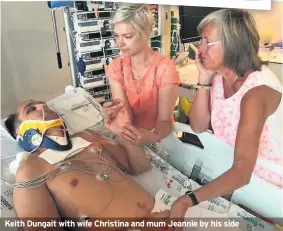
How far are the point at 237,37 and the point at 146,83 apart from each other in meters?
0.29

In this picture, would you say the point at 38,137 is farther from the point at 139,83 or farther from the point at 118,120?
the point at 139,83

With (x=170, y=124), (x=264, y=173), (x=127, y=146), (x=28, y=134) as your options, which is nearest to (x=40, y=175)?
(x=28, y=134)

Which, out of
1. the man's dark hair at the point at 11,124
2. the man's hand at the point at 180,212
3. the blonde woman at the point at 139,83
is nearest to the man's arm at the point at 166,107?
the blonde woman at the point at 139,83

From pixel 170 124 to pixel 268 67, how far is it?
330mm

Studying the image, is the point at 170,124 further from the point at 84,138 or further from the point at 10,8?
the point at 10,8

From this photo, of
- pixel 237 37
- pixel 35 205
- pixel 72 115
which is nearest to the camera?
pixel 237 37

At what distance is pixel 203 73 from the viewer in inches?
35.5

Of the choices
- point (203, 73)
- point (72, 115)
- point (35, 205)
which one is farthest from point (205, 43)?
point (35, 205)

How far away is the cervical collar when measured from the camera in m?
1.00

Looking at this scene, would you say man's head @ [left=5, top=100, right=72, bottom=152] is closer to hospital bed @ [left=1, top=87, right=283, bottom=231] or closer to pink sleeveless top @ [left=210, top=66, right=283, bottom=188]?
hospital bed @ [left=1, top=87, right=283, bottom=231]

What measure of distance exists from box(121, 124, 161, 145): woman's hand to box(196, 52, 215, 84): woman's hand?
9.2 inches

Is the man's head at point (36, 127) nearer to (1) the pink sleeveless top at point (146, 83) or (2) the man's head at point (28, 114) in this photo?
(2) the man's head at point (28, 114)

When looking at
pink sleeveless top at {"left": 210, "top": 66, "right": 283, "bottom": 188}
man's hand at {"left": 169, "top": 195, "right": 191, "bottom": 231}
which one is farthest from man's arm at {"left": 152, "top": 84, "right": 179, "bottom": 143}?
man's hand at {"left": 169, "top": 195, "right": 191, "bottom": 231}

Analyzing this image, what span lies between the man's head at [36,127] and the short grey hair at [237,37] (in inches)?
21.7
